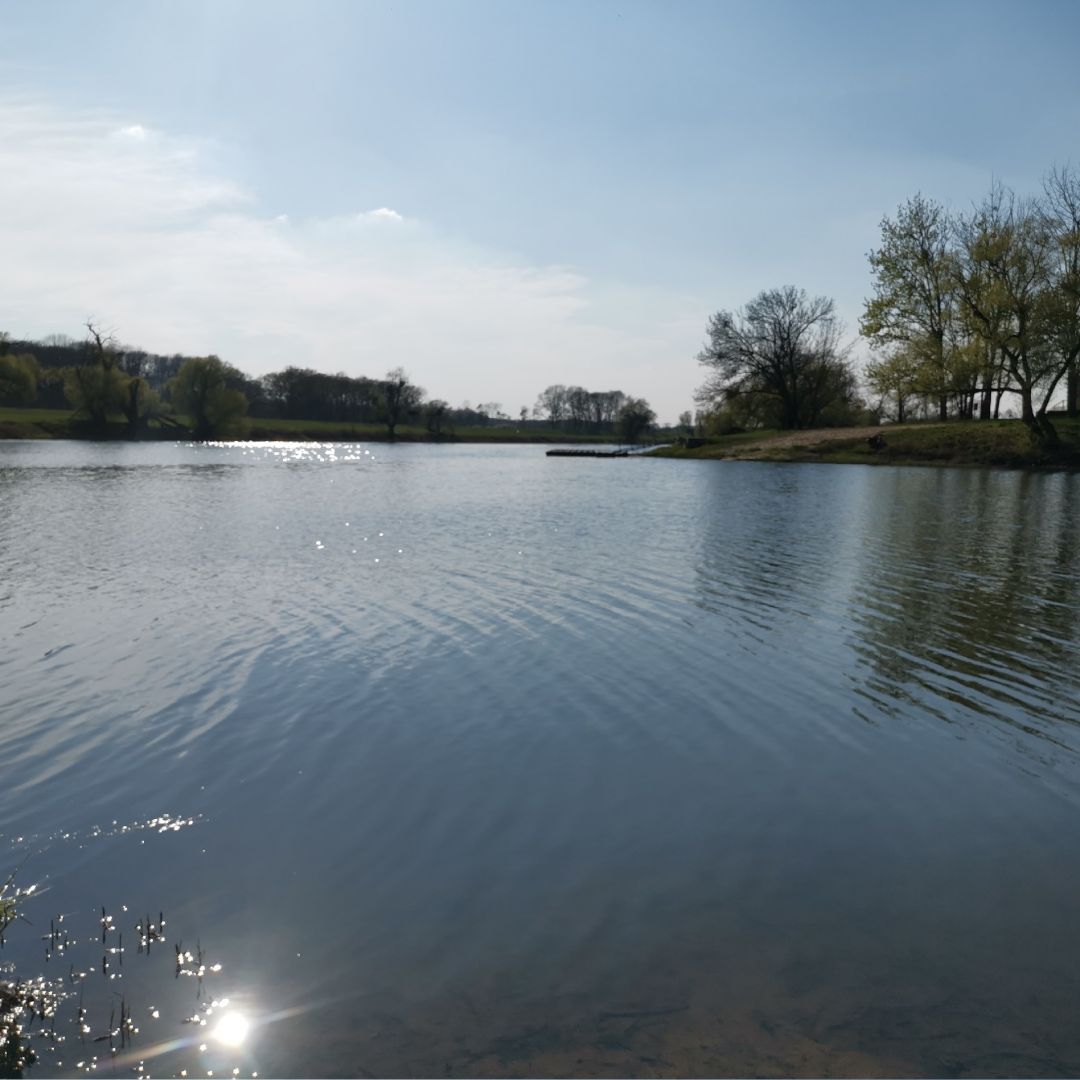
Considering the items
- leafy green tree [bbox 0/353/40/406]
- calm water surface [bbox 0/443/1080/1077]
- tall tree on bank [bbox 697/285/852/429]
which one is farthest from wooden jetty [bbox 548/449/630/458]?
calm water surface [bbox 0/443/1080/1077]

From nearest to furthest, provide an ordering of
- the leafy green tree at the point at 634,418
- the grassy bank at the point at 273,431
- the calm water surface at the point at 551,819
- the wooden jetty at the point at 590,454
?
1. the calm water surface at the point at 551,819
2. the wooden jetty at the point at 590,454
3. the grassy bank at the point at 273,431
4. the leafy green tree at the point at 634,418

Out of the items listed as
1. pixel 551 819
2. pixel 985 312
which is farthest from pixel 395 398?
pixel 551 819

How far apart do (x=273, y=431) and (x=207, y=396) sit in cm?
2116

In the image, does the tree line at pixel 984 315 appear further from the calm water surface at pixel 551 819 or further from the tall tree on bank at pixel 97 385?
the tall tree on bank at pixel 97 385

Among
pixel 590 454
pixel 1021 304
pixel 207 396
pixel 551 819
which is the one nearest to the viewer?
pixel 551 819

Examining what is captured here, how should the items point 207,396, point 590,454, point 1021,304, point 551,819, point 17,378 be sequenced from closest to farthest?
point 551,819 < point 1021,304 < point 590,454 < point 17,378 < point 207,396

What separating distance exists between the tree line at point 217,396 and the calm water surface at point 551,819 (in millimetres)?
81631

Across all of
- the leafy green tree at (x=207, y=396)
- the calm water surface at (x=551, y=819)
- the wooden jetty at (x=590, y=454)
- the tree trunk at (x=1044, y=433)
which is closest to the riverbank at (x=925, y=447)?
the tree trunk at (x=1044, y=433)

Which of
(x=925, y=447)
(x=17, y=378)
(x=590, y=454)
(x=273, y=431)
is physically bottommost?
(x=590, y=454)

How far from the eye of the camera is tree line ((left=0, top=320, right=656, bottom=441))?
289ft

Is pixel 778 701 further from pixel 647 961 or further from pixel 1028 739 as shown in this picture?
pixel 647 961

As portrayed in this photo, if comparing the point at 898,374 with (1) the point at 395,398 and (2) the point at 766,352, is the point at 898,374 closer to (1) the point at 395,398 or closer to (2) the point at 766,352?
(2) the point at 766,352

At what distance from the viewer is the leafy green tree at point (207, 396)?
299 ft

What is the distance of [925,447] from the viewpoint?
52500 millimetres
